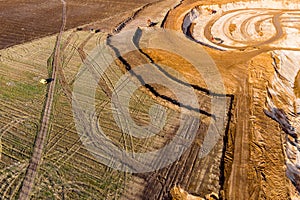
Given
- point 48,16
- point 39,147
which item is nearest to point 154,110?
A: point 39,147

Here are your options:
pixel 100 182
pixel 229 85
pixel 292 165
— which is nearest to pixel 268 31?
pixel 229 85

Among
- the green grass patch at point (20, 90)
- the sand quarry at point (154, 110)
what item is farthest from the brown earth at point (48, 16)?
the green grass patch at point (20, 90)

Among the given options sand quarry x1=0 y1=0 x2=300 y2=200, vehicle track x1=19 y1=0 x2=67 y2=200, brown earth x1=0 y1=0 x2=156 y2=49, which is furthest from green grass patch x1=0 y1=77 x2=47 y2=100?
brown earth x1=0 y1=0 x2=156 y2=49

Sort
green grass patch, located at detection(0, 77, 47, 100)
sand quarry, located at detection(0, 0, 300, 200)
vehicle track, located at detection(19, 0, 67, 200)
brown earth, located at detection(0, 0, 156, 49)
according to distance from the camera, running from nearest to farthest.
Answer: vehicle track, located at detection(19, 0, 67, 200), sand quarry, located at detection(0, 0, 300, 200), green grass patch, located at detection(0, 77, 47, 100), brown earth, located at detection(0, 0, 156, 49)

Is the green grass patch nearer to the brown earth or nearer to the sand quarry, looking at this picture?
the sand quarry

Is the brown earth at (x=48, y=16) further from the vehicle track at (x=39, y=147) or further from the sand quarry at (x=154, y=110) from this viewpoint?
the vehicle track at (x=39, y=147)

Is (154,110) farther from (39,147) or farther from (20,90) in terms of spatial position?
(20,90)

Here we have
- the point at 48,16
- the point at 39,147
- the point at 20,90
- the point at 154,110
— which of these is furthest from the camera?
the point at 48,16

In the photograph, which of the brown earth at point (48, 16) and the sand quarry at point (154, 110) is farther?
the brown earth at point (48, 16)

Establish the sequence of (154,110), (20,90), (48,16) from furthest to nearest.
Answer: (48,16), (20,90), (154,110)

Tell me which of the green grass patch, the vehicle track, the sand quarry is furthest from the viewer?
the green grass patch
